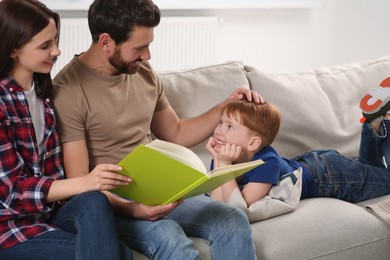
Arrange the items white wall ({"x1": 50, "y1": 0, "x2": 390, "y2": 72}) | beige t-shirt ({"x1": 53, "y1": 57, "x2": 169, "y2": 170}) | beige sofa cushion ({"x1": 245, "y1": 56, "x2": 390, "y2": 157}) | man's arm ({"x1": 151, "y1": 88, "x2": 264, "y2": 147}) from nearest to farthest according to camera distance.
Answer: beige t-shirt ({"x1": 53, "y1": 57, "x2": 169, "y2": 170}), man's arm ({"x1": 151, "y1": 88, "x2": 264, "y2": 147}), beige sofa cushion ({"x1": 245, "y1": 56, "x2": 390, "y2": 157}), white wall ({"x1": 50, "y1": 0, "x2": 390, "y2": 72})

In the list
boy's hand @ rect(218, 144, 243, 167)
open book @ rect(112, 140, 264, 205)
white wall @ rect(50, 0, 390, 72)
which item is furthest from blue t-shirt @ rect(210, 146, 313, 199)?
white wall @ rect(50, 0, 390, 72)

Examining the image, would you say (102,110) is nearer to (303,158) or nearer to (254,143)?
(254,143)

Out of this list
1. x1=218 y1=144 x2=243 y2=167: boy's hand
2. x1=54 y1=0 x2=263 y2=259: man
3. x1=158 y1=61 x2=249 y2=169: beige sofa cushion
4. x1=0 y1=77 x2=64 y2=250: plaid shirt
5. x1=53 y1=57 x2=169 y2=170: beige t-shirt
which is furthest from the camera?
x1=158 y1=61 x2=249 y2=169: beige sofa cushion

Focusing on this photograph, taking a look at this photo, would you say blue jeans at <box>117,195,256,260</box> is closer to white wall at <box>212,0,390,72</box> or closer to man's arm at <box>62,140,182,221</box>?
man's arm at <box>62,140,182,221</box>

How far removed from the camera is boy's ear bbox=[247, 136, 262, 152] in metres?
2.44

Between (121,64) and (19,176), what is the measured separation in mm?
489

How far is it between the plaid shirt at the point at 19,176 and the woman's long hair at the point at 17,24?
0.28 feet

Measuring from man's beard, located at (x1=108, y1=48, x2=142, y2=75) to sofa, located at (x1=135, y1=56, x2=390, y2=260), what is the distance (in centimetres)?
39

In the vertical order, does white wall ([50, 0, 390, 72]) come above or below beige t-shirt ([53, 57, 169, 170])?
below

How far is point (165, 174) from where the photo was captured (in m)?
1.97

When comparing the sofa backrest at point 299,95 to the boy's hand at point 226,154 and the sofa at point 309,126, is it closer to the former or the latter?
the sofa at point 309,126

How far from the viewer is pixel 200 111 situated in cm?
275

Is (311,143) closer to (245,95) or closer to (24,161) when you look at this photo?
(245,95)

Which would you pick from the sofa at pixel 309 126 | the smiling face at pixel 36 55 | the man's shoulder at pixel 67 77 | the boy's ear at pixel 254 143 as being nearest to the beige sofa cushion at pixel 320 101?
the sofa at pixel 309 126
